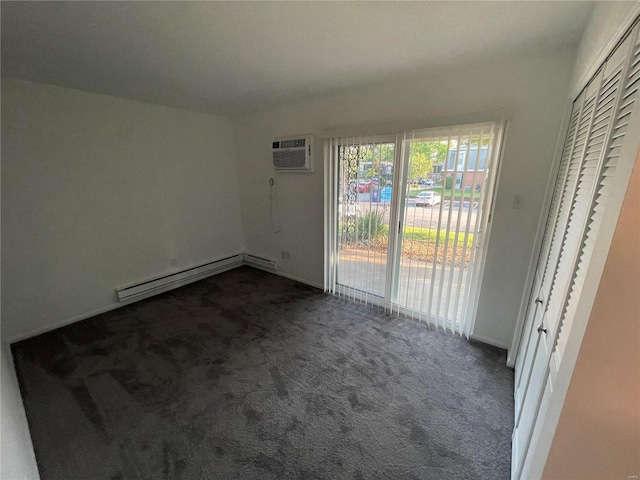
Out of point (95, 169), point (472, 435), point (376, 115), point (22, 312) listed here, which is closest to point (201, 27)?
point (376, 115)

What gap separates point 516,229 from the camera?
195 cm

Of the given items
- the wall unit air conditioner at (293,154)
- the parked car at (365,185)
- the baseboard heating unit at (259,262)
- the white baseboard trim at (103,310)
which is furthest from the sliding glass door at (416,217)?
the white baseboard trim at (103,310)

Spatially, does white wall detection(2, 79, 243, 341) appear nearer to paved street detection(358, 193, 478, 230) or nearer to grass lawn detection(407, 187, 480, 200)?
paved street detection(358, 193, 478, 230)

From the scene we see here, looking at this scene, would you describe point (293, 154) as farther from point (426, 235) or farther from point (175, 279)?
point (175, 279)

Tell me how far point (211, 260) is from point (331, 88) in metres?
2.76

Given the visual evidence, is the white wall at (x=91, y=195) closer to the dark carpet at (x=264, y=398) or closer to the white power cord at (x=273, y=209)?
the dark carpet at (x=264, y=398)

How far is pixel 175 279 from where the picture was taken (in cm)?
330

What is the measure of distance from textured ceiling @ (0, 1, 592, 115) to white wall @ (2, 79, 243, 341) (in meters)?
0.41

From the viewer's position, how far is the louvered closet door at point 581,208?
716mm

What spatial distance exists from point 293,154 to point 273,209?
851 millimetres

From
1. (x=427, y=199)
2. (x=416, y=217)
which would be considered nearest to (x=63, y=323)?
(x=416, y=217)

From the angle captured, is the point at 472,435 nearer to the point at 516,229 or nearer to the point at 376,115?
the point at 516,229

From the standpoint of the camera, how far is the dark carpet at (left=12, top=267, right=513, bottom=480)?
1.34 metres

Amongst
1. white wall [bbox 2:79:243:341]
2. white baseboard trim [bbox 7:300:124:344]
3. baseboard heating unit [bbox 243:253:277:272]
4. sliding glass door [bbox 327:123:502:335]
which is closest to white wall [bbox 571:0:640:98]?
sliding glass door [bbox 327:123:502:335]
